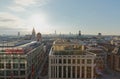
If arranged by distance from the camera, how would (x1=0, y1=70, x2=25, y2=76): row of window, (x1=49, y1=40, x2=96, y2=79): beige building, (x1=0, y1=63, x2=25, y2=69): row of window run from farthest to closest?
(x1=0, y1=63, x2=25, y2=69): row of window
(x1=0, y1=70, x2=25, y2=76): row of window
(x1=49, y1=40, x2=96, y2=79): beige building

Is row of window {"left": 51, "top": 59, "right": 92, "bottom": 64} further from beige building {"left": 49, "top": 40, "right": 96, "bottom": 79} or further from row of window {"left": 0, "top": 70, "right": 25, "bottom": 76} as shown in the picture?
row of window {"left": 0, "top": 70, "right": 25, "bottom": 76}

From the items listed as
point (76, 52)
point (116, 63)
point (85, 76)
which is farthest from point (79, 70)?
point (116, 63)

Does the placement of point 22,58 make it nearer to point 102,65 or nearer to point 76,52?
point 76,52

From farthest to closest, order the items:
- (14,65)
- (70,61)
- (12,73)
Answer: (14,65) → (12,73) → (70,61)

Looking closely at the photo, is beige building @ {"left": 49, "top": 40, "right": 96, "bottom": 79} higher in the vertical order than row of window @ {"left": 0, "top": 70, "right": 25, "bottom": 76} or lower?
higher

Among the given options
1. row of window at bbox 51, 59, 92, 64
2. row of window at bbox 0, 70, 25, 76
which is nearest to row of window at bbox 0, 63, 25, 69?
row of window at bbox 0, 70, 25, 76

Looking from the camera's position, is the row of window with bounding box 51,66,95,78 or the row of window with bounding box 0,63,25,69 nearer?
the row of window with bounding box 51,66,95,78

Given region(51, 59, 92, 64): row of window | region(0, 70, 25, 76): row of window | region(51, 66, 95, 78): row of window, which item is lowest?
region(0, 70, 25, 76): row of window

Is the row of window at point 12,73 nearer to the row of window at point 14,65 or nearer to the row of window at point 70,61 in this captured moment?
the row of window at point 14,65

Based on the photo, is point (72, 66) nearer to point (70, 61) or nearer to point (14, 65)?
point (70, 61)

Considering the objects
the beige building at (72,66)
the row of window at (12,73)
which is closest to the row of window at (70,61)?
the beige building at (72,66)

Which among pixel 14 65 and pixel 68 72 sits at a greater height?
pixel 14 65

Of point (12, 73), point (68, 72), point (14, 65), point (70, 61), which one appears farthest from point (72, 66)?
point (12, 73)
